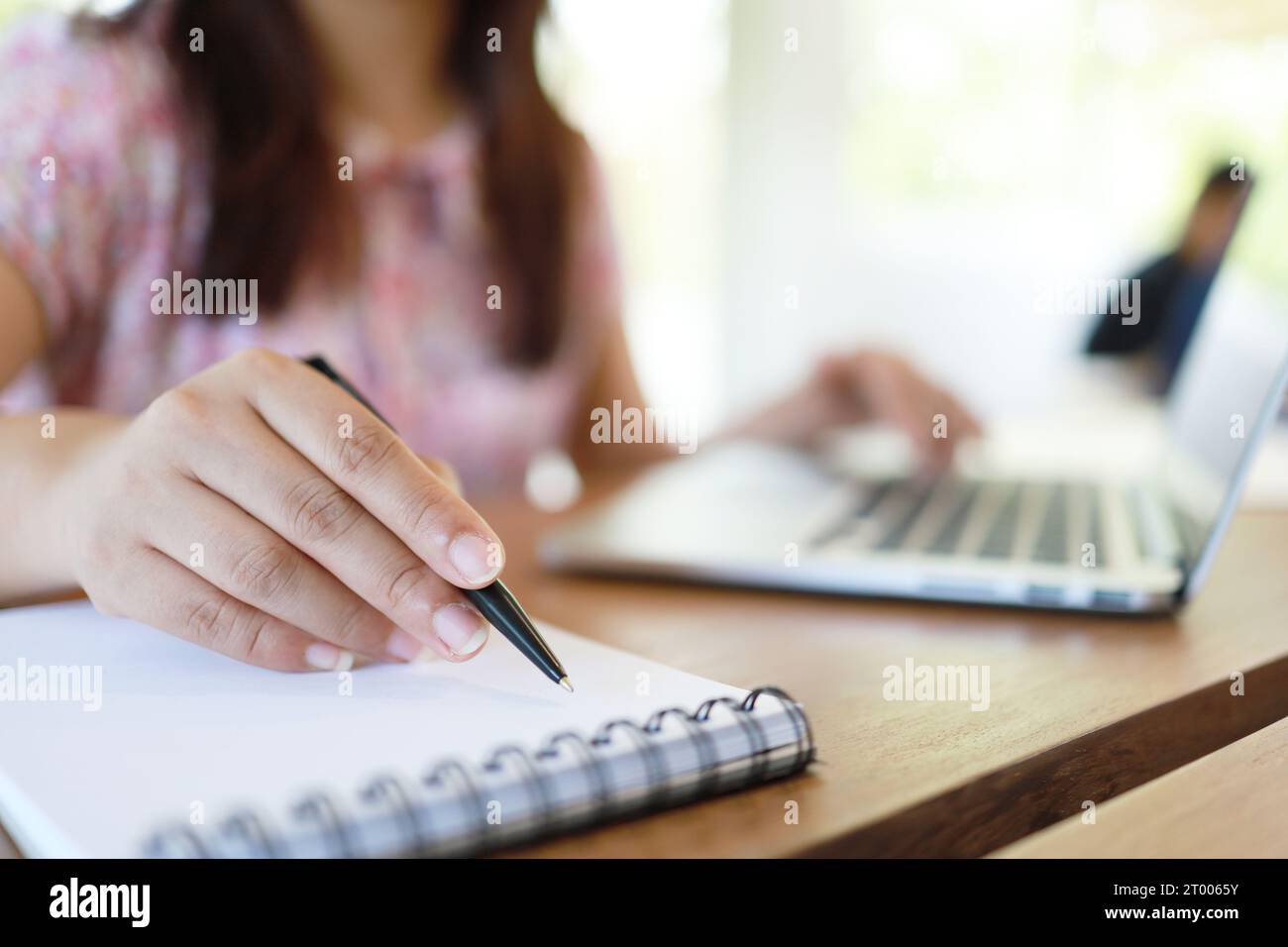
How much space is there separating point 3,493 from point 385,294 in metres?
0.58

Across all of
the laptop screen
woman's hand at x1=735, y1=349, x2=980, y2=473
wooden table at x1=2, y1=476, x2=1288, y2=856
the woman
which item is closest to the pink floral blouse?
the woman

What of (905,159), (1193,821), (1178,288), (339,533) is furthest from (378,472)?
(905,159)

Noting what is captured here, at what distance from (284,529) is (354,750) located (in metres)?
0.12

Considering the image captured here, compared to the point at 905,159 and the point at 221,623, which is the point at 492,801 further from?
the point at 905,159

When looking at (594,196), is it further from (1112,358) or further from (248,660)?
(248,660)

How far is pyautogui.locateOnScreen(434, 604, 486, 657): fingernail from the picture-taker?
1.44ft

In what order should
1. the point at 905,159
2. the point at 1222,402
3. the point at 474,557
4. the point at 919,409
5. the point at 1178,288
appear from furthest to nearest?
the point at 905,159, the point at 1178,288, the point at 919,409, the point at 1222,402, the point at 474,557

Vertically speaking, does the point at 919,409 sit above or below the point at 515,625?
above

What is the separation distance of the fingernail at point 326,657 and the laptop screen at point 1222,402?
0.43 m

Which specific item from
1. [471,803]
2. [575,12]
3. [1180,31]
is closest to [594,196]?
[471,803]

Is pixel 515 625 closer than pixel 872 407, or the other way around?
pixel 515 625

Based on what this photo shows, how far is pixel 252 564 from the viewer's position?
448mm

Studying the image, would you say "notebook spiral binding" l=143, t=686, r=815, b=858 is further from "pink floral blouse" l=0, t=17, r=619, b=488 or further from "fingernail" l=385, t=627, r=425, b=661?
"pink floral blouse" l=0, t=17, r=619, b=488
